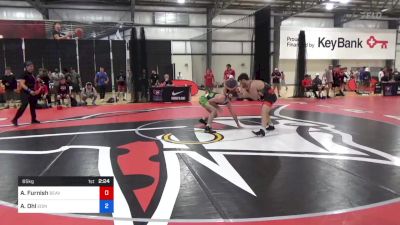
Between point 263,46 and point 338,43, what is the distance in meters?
14.4

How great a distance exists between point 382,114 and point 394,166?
532 cm

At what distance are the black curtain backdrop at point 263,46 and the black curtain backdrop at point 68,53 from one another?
11.2 m

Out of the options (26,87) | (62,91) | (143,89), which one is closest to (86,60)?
(143,89)

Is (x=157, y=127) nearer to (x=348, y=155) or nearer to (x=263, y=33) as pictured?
(x=348, y=155)

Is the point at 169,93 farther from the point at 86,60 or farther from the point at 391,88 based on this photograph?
the point at 391,88

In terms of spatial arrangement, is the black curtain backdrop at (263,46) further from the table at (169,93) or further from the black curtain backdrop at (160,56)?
the black curtain backdrop at (160,56)

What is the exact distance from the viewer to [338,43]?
82.5ft

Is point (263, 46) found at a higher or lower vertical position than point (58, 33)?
lower

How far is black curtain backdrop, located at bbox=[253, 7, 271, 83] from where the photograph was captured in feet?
43.1

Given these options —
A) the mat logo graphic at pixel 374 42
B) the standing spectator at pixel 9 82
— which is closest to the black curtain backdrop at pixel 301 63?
the standing spectator at pixel 9 82

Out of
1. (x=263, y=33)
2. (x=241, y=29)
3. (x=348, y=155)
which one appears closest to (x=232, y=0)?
(x=241, y=29)

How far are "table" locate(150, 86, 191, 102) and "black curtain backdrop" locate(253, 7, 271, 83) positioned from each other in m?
2.90

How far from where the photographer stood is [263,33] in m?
13.4

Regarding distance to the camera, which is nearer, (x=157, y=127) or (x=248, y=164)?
(x=248, y=164)
